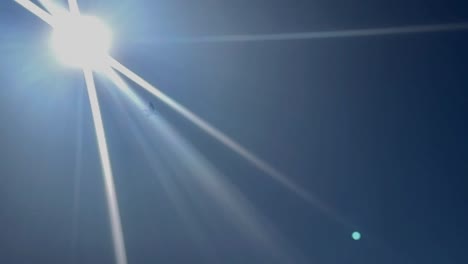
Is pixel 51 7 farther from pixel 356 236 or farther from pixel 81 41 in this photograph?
pixel 356 236

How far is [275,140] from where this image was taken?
50.2 inches

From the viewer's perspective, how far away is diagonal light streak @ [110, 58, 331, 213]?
1245mm

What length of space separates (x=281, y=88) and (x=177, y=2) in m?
0.37

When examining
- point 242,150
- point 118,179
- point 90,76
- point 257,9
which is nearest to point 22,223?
point 118,179

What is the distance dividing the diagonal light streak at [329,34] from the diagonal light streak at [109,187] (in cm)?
26

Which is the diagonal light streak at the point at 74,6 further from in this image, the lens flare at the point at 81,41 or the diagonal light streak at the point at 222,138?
the diagonal light streak at the point at 222,138

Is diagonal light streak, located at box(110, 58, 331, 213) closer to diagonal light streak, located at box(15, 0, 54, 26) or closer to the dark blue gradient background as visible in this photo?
the dark blue gradient background

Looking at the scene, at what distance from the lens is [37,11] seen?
46.6 inches

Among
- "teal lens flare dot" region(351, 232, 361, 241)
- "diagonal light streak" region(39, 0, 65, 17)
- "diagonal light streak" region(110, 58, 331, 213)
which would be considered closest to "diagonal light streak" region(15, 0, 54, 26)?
"diagonal light streak" region(39, 0, 65, 17)

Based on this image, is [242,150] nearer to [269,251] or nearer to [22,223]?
[269,251]

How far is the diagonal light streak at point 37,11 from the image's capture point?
46.3 inches

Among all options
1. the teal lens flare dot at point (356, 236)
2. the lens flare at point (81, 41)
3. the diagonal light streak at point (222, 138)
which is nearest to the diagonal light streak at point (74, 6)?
the lens flare at point (81, 41)

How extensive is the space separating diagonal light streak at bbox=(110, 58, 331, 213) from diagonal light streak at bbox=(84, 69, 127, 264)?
0.10 metres

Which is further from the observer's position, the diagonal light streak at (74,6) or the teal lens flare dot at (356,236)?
the teal lens flare dot at (356,236)
